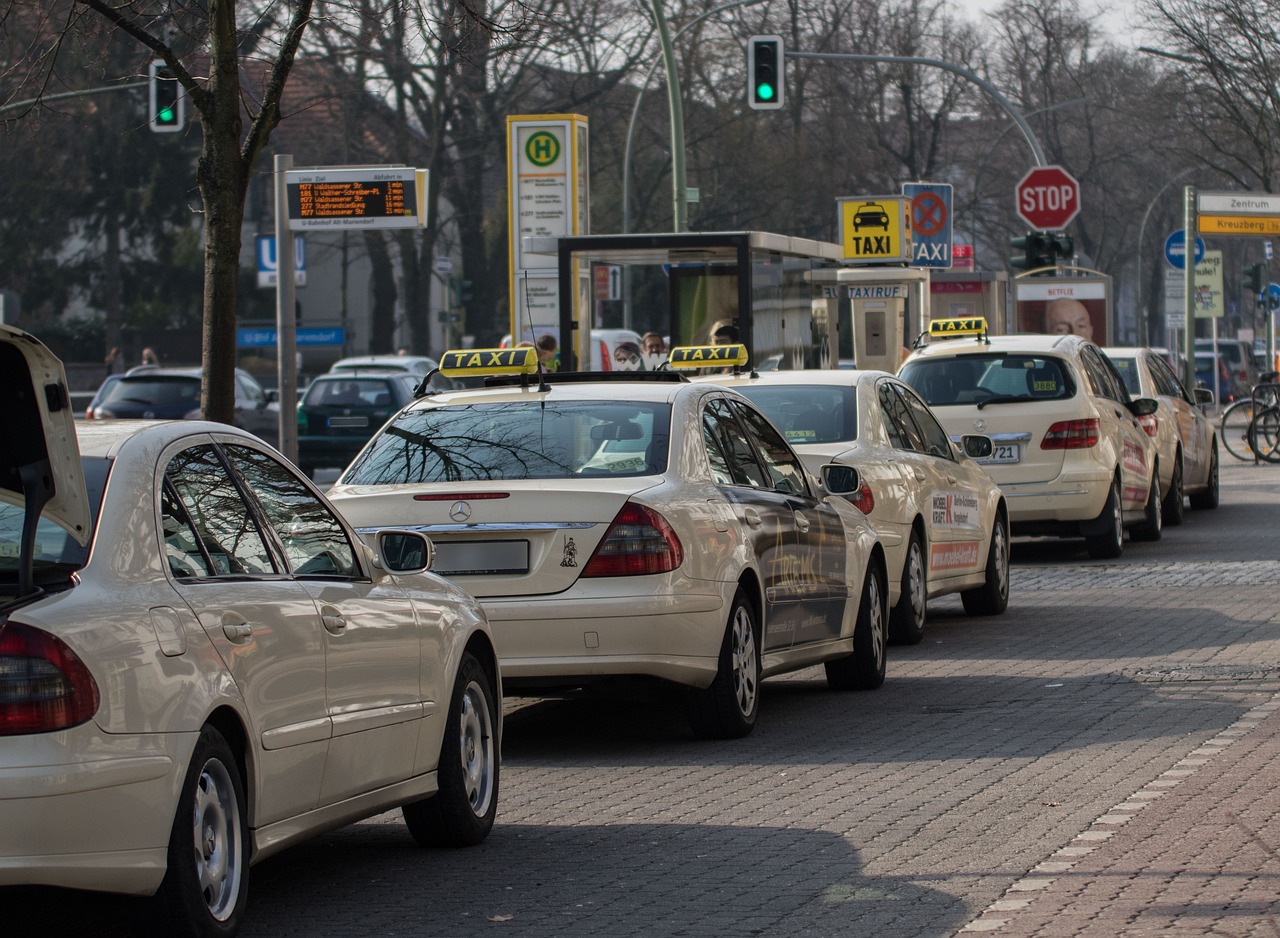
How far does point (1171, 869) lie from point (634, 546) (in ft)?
9.43

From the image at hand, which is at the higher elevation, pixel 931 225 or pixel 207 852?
pixel 931 225

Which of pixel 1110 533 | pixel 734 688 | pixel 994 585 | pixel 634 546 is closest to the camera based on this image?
pixel 634 546

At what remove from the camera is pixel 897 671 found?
11602 mm

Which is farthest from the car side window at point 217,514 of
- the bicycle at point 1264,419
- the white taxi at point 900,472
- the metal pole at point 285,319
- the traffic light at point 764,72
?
the bicycle at point 1264,419

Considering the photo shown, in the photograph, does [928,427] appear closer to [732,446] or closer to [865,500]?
[865,500]

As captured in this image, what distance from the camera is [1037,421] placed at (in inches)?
678

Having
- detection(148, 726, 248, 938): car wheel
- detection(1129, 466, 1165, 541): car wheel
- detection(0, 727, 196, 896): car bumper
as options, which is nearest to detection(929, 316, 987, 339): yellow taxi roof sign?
detection(1129, 466, 1165, 541): car wheel

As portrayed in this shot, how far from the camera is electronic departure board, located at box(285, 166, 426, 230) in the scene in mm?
16469

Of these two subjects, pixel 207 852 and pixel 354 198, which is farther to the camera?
pixel 354 198

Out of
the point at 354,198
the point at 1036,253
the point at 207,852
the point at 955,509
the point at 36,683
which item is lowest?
the point at 207,852

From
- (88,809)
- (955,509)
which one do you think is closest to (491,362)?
(955,509)

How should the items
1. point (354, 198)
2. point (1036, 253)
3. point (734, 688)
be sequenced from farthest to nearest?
point (1036, 253) → point (354, 198) → point (734, 688)

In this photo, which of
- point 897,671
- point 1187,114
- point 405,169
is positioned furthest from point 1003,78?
point 897,671

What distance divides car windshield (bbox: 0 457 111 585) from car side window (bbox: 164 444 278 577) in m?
0.24
